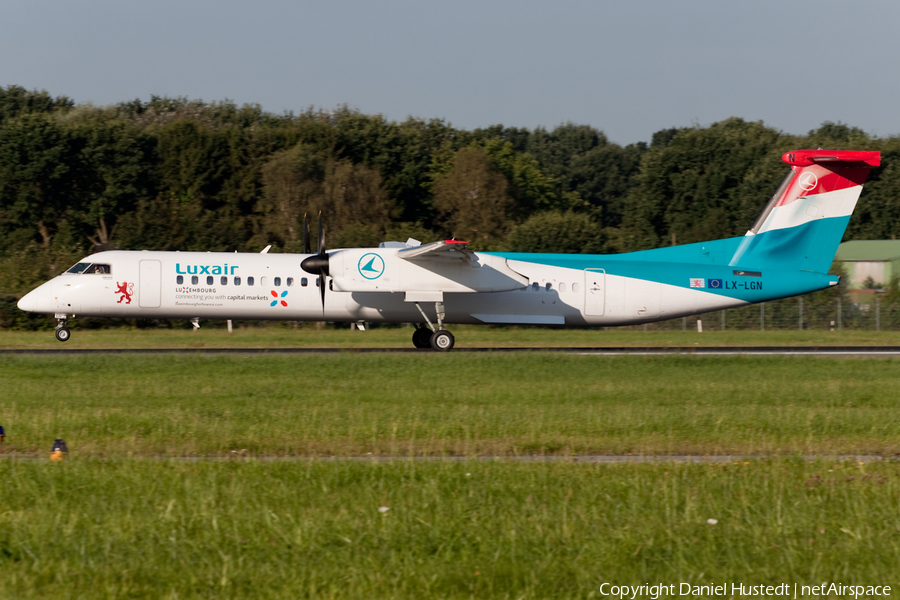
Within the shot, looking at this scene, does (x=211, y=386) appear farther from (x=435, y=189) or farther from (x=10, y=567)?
(x=435, y=189)

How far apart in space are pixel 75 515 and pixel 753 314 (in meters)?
40.8

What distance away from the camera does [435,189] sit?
72.6 m

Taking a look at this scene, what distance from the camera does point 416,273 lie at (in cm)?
2658

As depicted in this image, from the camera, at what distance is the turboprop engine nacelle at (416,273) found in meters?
26.0

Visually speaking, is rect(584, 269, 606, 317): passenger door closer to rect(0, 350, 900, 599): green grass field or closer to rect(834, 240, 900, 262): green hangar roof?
rect(0, 350, 900, 599): green grass field

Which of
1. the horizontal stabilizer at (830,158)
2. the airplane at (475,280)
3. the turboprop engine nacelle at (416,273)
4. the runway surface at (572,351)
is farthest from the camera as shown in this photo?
the horizontal stabilizer at (830,158)

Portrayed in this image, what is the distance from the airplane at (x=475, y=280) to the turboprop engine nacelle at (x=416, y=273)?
0.03 metres

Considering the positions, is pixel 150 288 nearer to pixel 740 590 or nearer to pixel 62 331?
pixel 62 331

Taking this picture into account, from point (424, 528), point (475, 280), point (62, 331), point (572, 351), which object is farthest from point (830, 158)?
point (424, 528)

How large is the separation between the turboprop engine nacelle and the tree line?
26.1 m

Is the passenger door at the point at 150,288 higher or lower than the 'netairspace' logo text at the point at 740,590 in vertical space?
higher

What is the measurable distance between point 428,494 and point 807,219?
22.4 meters

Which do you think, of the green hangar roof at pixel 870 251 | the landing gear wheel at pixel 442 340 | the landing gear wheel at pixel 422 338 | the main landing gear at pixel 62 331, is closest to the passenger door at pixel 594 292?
the landing gear wheel at pixel 442 340

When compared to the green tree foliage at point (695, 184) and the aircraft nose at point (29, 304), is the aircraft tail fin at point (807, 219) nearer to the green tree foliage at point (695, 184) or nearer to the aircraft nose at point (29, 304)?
the aircraft nose at point (29, 304)
